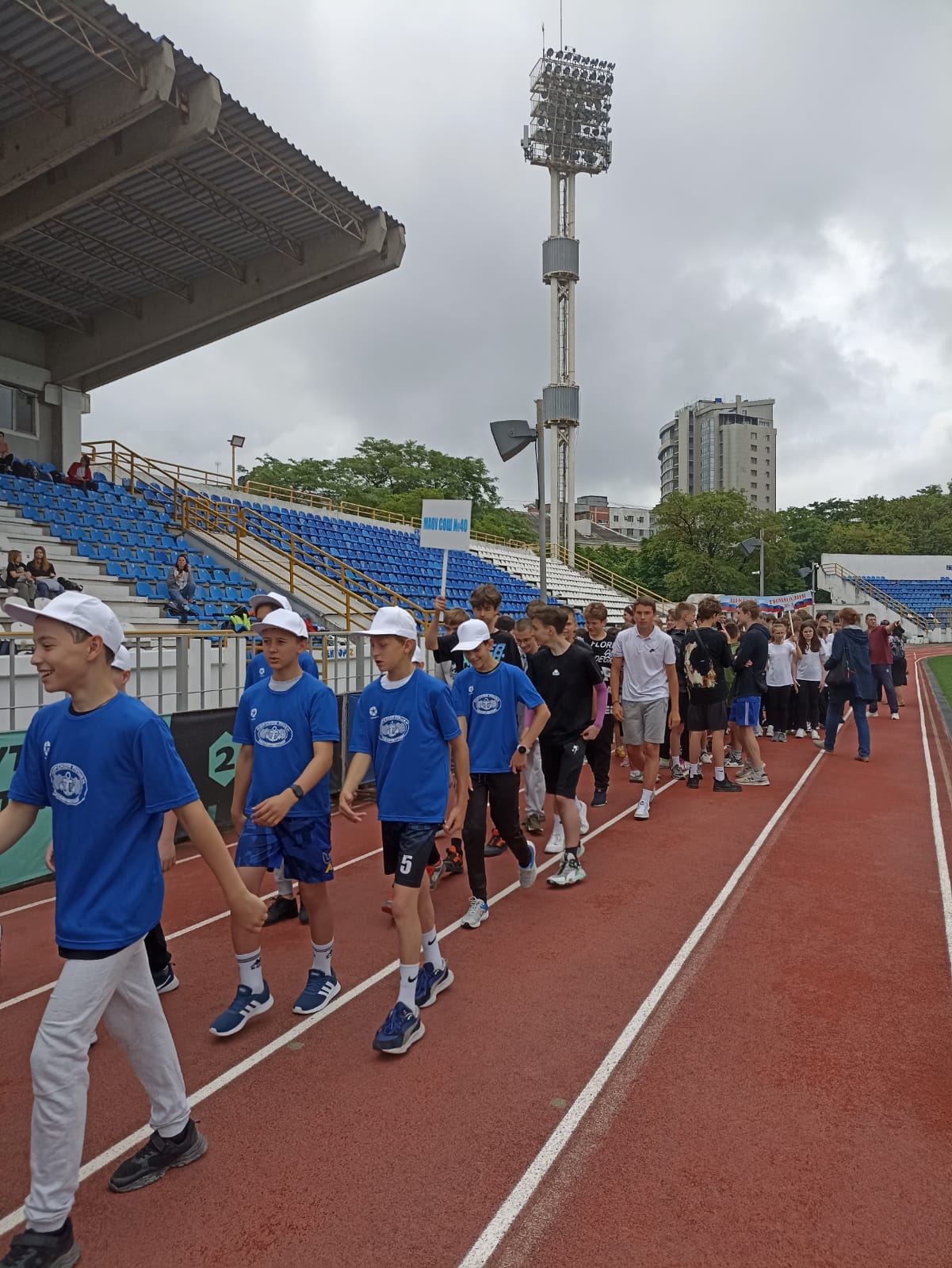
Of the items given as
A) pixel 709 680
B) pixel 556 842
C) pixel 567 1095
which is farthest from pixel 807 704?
pixel 567 1095

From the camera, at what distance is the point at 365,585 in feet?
62.2

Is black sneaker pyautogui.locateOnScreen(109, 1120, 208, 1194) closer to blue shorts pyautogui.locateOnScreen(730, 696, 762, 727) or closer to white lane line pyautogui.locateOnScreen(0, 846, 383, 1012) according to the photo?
white lane line pyautogui.locateOnScreen(0, 846, 383, 1012)

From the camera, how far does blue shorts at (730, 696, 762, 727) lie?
9961 millimetres

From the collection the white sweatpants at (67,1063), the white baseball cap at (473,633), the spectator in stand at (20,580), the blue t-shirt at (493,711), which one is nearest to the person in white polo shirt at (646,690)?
the blue t-shirt at (493,711)

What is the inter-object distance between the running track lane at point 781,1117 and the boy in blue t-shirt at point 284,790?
162 cm

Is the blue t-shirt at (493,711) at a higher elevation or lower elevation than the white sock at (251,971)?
higher

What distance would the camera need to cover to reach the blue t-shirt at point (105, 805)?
2.59 metres

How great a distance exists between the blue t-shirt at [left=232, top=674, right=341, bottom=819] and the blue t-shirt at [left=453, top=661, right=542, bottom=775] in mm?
1419

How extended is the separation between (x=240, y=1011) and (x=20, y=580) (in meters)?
9.32

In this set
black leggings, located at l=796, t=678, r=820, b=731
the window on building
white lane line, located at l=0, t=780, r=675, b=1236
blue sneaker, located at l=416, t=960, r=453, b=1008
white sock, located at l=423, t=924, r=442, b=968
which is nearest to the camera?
white lane line, located at l=0, t=780, r=675, b=1236

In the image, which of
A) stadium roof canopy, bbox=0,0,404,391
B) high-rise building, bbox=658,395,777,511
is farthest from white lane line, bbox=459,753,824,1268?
high-rise building, bbox=658,395,777,511

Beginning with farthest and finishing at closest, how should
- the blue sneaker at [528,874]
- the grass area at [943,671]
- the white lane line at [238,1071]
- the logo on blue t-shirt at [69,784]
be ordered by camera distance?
the grass area at [943,671] → the blue sneaker at [528,874] → the white lane line at [238,1071] → the logo on blue t-shirt at [69,784]

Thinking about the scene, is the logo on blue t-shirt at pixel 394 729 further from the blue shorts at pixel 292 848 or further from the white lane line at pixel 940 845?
the white lane line at pixel 940 845

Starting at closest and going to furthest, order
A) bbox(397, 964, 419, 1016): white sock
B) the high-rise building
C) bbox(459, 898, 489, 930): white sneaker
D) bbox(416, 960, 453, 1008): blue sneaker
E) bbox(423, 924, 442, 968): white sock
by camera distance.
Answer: bbox(397, 964, 419, 1016): white sock < bbox(416, 960, 453, 1008): blue sneaker < bbox(423, 924, 442, 968): white sock < bbox(459, 898, 489, 930): white sneaker < the high-rise building
